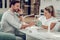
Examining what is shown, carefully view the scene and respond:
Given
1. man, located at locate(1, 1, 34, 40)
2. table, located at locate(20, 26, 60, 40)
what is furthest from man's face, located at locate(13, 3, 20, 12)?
table, located at locate(20, 26, 60, 40)

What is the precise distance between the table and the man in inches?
2.1

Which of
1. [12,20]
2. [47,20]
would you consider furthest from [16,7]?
[47,20]

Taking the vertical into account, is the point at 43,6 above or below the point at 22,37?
above

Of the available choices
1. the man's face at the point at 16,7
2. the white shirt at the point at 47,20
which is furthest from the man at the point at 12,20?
the white shirt at the point at 47,20

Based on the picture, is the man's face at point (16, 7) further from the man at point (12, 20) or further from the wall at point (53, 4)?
the wall at point (53, 4)

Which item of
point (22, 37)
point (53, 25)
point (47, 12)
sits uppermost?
point (47, 12)

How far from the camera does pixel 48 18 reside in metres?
1.56

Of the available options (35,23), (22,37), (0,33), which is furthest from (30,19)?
(0,33)

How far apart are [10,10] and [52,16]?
348mm

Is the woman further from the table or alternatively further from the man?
the man

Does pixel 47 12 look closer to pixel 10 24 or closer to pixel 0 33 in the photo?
pixel 10 24

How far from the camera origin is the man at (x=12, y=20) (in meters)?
1.54

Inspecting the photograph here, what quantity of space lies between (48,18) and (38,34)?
0.51 ft

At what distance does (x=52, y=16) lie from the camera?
1547 millimetres
